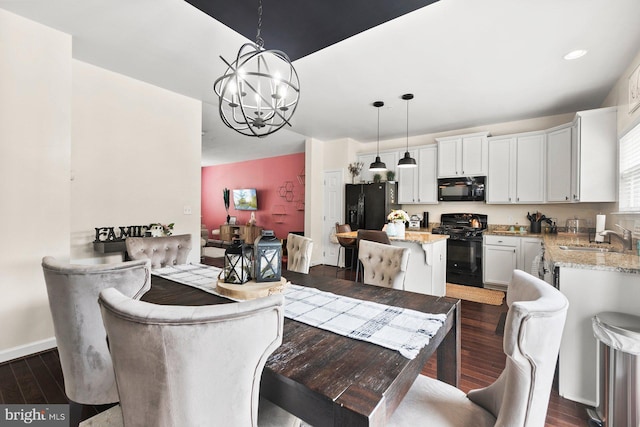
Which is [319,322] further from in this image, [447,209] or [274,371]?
[447,209]

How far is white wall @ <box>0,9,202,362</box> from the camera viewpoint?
2.23m

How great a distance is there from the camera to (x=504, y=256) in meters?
4.11

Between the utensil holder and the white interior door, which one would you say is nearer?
the utensil holder

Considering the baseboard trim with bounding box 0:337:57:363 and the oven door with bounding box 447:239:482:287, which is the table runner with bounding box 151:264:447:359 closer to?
the baseboard trim with bounding box 0:337:57:363

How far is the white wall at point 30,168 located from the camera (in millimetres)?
2219

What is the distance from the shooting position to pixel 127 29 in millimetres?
2297

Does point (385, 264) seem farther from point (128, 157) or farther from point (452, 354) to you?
point (128, 157)

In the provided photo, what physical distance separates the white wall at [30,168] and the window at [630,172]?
5051 mm

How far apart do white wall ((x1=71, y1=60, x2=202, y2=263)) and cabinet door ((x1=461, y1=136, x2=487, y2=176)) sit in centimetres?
419

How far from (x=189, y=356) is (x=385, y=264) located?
1512 mm

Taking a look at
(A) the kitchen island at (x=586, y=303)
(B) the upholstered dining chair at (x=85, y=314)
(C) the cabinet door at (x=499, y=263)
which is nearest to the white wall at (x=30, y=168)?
(B) the upholstered dining chair at (x=85, y=314)

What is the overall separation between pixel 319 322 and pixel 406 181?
15.3 feet

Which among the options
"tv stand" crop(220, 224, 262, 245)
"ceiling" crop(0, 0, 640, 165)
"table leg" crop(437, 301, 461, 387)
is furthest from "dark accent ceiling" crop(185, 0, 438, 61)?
"tv stand" crop(220, 224, 262, 245)

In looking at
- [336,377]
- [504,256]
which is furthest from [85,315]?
[504,256]
